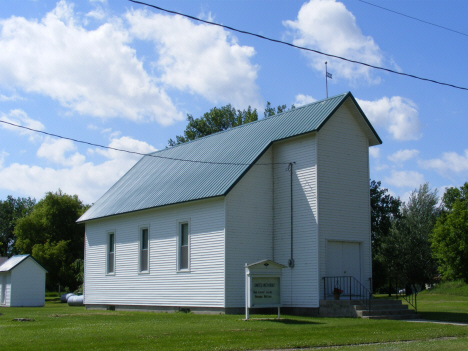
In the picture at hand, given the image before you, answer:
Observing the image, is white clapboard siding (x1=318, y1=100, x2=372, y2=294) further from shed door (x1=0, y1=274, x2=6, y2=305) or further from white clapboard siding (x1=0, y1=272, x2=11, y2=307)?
shed door (x1=0, y1=274, x2=6, y2=305)

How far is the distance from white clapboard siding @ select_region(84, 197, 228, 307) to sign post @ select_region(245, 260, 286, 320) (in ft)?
10.0

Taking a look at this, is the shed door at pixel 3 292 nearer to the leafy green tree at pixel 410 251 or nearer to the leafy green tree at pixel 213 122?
the leafy green tree at pixel 213 122

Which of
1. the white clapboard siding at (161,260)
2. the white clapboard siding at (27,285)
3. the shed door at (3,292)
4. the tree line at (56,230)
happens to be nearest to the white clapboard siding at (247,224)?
the white clapboard siding at (161,260)

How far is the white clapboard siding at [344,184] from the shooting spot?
916 inches

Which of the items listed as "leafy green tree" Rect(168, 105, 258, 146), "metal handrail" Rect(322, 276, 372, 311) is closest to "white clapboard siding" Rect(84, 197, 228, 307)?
"metal handrail" Rect(322, 276, 372, 311)

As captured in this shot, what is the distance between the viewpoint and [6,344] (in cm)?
1320

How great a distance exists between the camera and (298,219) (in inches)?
928

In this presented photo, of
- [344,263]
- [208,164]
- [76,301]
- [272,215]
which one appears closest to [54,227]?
[76,301]

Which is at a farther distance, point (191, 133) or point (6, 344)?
point (191, 133)

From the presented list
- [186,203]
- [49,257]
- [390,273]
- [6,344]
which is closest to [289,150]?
[186,203]

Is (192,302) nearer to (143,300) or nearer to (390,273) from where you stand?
(143,300)

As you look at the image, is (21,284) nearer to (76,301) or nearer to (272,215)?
(76,301)

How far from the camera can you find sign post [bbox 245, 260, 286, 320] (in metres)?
20.1

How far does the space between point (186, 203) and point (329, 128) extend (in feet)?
23.7
